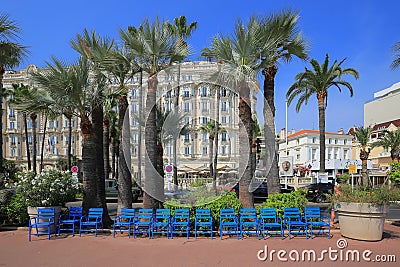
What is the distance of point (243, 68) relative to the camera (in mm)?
11133

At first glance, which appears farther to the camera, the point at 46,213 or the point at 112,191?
the point at 112,191

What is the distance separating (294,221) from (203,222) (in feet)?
8.80

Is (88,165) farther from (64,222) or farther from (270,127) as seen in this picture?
(270,127)

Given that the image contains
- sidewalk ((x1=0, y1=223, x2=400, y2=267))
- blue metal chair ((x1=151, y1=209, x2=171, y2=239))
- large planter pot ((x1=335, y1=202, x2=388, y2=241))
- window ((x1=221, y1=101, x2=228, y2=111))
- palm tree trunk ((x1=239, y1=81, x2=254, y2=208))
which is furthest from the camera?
window ((x1=221, y1=101, x2=228, y2=111))

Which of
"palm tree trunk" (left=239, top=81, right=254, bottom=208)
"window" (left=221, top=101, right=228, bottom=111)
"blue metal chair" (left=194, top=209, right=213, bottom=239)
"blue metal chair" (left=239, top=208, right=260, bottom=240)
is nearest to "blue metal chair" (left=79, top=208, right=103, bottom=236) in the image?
"blue metal chair" (left=194, top=209, right=213, bottom=239)

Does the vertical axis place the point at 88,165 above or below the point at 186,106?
below

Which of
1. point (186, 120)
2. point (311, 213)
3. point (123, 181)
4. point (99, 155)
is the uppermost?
point (186, 120)

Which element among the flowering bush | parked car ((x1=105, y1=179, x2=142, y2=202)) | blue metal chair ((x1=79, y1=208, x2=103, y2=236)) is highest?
the flowering bush

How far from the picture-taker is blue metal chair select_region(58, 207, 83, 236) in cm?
1016

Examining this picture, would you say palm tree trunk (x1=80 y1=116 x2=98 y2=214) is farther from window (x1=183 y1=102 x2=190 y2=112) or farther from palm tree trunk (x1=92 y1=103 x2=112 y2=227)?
window (x1=183 y1=102 x2=190 y2=112)

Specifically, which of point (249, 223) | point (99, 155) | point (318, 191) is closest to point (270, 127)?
point (249, 223)

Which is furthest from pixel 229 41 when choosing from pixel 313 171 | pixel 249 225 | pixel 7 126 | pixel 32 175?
pixel 7 126

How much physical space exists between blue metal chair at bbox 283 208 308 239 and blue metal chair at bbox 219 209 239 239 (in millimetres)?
1473

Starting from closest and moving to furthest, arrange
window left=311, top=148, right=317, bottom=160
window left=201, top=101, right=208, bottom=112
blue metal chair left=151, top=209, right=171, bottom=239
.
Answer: blue metal chair left=151, top=209, right=171, bottom=239 → window left=201, top=101, right=208, bottom=112 → window left=311, top=148, right=317, bottom=160
